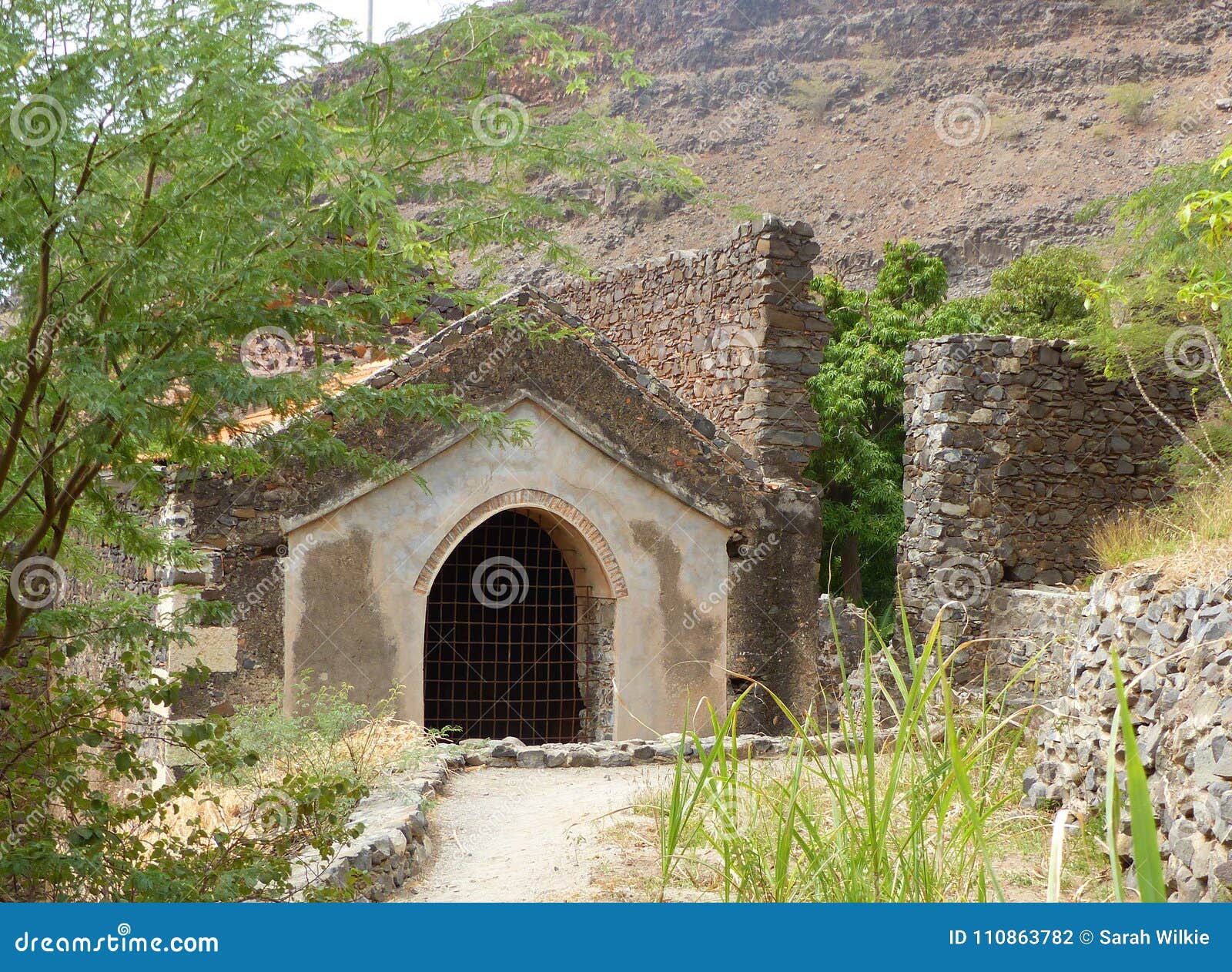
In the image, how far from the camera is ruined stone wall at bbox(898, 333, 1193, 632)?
12680 mm

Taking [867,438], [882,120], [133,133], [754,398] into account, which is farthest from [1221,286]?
[882,120]

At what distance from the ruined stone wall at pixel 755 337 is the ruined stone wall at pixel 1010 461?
1203 millimetres

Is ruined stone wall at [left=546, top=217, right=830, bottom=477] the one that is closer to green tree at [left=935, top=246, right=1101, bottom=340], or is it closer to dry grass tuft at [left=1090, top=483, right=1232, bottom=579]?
dry grass tuft at [left=1090, top=483, right=1232, bottom=579]

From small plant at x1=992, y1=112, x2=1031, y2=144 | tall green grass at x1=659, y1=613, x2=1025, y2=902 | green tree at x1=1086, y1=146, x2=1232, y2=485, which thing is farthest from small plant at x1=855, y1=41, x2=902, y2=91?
tall green grass at x1=659, y1=613, x2=1025, y2=902

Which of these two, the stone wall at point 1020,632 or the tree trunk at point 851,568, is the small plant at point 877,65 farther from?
the stone wall at point 1020,632

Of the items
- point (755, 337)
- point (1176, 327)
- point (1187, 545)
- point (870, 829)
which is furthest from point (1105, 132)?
point (870, 829)

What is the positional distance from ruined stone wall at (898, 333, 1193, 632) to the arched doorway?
11.8 ft

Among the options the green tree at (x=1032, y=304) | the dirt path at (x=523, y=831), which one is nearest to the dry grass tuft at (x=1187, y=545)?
the dirt path at (x=523, y=831)

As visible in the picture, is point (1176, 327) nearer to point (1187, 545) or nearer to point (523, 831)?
point (1187, 545)

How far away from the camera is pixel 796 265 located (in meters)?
13.8

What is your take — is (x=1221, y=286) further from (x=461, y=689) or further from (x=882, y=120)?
(x=882, y=120)

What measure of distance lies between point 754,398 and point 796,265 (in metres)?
1.63

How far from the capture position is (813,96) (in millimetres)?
64750

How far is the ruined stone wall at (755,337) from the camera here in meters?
13.4
